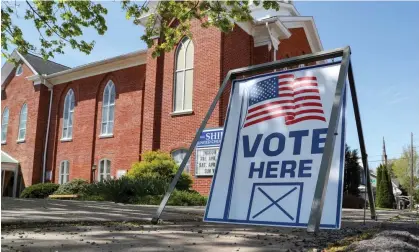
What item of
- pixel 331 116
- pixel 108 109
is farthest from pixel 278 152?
pixel 108 109

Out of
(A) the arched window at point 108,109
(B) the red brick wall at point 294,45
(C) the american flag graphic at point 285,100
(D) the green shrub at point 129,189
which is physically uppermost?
(B) the red brick wall at point 294,45

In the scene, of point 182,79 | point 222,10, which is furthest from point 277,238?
point 182,79

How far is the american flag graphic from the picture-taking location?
12.4 ft

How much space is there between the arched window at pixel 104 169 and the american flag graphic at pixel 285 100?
19.1 m

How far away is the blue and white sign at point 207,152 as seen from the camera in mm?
15953

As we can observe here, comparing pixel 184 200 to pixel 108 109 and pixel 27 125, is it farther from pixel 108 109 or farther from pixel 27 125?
pixel 27 125

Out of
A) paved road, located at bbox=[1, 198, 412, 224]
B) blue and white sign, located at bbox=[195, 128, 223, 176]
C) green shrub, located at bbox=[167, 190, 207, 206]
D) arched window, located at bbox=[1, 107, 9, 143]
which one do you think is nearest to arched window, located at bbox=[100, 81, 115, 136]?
blue and white sign, located at bbox=[195, 128, 223, 176]

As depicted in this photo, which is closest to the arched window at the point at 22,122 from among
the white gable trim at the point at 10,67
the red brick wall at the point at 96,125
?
the red brick wall at the point at 96,125

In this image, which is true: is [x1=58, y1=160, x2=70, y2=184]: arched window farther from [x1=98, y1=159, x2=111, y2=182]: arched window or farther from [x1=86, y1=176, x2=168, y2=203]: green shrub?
[x1=86, y1=176, x2=168, y2=203]: green shrub

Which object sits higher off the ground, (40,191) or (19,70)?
(19,70)

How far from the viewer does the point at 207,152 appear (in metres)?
16.4

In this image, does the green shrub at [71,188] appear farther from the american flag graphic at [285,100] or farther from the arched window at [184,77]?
the american flag graphic at [285,100]

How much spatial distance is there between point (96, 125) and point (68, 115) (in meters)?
3.16

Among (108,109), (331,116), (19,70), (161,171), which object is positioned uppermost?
(19,70)
